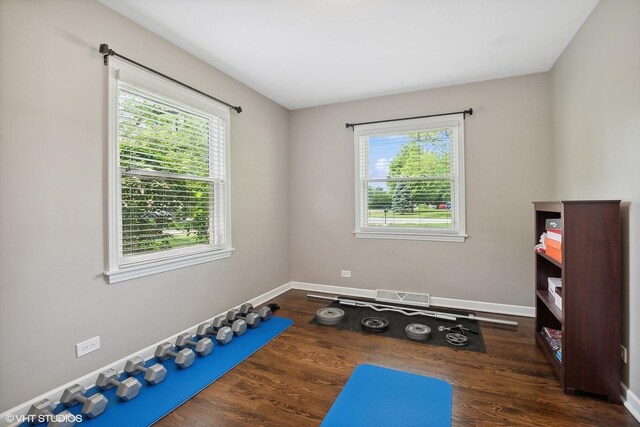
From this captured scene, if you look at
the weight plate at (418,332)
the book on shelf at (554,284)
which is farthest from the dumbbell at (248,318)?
the book on shelf at (554,284)

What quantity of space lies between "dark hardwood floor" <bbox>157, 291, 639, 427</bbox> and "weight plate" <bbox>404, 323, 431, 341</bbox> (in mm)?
111

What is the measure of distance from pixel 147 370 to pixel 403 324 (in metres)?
2.34

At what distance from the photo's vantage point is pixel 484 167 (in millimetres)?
3365

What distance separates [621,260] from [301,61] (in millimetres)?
3020

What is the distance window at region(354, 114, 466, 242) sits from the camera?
351cm

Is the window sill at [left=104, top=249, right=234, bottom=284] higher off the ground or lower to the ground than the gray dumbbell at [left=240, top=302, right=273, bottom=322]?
higher

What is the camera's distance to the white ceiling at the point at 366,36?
214cm

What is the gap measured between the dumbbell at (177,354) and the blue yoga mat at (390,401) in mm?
1203

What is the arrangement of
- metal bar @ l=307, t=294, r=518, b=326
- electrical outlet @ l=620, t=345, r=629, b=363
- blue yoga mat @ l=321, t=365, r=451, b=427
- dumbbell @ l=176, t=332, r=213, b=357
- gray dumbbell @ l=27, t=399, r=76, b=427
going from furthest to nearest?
metal bar @ l=307, t=294, r=518, b=326 < dumbbell @ l=176, t=332, r=213, b=357 < electrical outlet @ l=620, t=345, r=629, b=363 < blue yoga mat @ l=321, t=365, r=451, b=427 < gray dumbbell @ l=27, t=399, r=76, b=427

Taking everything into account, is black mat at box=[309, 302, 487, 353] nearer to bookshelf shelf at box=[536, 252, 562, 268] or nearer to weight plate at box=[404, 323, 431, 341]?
weight plate at box=[404, 323, 431, 341]

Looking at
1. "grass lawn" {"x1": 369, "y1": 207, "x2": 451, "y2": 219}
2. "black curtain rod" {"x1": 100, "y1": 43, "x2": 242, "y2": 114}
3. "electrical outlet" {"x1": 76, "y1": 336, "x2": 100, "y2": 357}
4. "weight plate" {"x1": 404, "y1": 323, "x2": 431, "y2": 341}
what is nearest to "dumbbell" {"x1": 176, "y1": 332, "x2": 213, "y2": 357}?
"electrical outlet" {"x1": 76, "y1": 336, "x2": 100, "y2": 357}

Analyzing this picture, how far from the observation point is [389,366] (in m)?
2.26

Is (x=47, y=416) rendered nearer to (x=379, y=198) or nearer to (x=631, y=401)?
(x=631, y=401)

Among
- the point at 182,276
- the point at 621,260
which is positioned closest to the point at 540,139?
the point at 621,260
